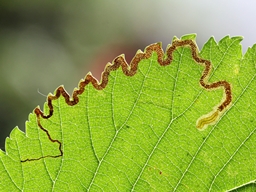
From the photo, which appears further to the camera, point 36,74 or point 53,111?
point 36,74

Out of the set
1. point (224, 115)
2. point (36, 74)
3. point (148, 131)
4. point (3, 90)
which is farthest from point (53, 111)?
point (36, 74)

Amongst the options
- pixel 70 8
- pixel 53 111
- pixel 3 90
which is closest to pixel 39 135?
pixel 53 111

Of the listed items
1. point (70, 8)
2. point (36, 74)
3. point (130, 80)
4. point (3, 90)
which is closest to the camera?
point (130, 80)

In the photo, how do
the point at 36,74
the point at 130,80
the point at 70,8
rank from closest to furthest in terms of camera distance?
the point at 130,80, the point at 36,74, the point at 70,8

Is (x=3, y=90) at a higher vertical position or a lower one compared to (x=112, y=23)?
lower

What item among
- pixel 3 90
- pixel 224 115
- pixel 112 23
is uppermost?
pixel 112 23

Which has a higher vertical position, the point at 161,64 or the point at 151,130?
the point at 161,64

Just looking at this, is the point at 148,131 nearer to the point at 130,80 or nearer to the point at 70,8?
the point at 130,80
